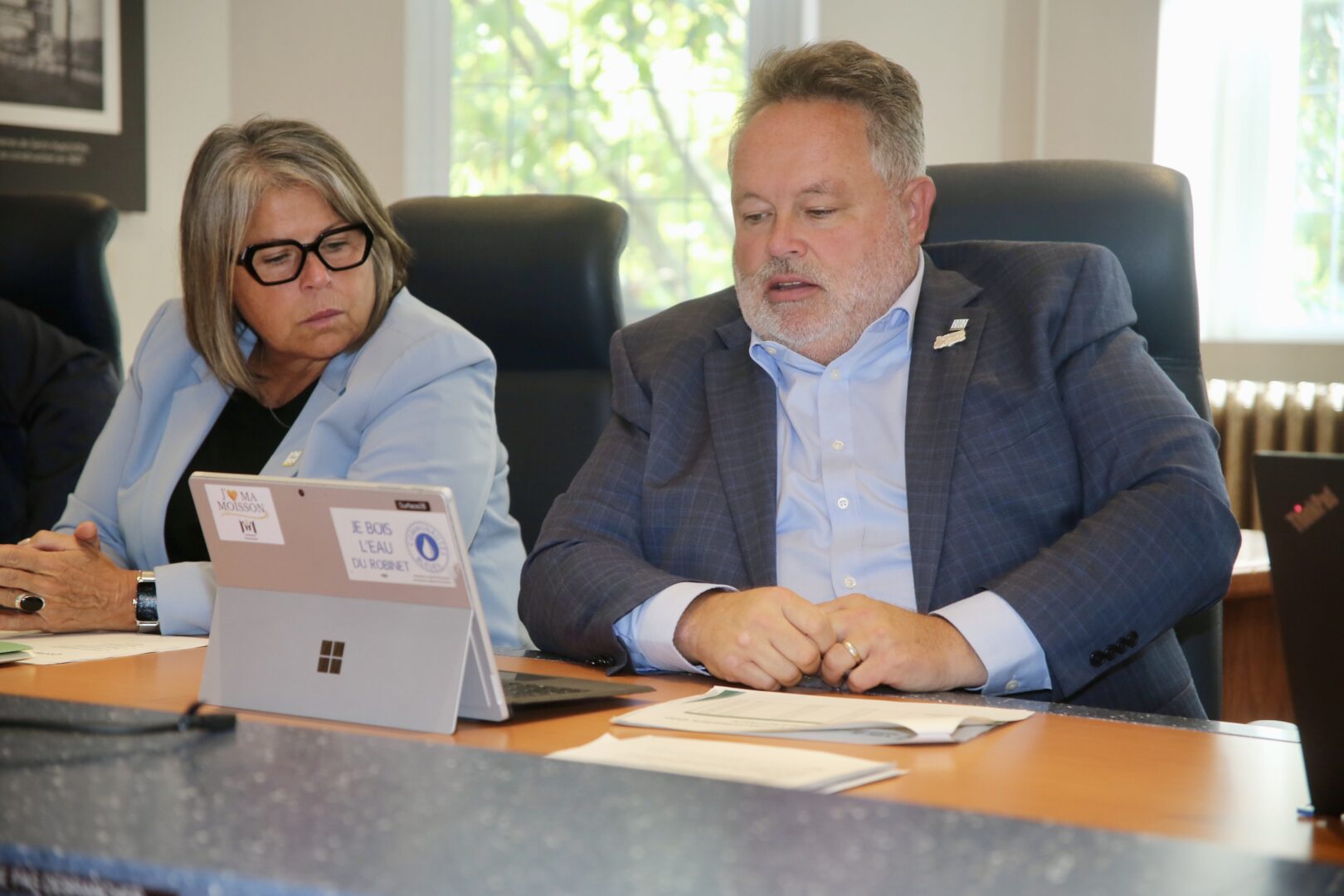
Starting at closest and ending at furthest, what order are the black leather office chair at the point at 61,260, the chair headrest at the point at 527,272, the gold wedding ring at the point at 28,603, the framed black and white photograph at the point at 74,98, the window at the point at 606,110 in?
the gold wedding ring at the point at 28,603 < the chair headrest at the point at 527,272 < the black leather office chair at the point at 61,260 < the framed black and white photograph at the point at 74,98 < the window at the point at 606,110

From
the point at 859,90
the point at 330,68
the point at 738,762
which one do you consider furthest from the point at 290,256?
the point at 330,68

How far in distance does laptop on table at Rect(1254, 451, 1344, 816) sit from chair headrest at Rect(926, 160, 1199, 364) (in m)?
1.04

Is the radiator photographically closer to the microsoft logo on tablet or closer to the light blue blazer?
the light blue blazer

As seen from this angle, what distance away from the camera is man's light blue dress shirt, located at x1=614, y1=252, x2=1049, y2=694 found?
1.66 metres

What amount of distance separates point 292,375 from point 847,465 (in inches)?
33.8

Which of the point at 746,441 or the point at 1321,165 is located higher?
the point at 1321,165

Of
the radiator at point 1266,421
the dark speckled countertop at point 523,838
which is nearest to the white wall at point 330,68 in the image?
the radiator at point 1266,421

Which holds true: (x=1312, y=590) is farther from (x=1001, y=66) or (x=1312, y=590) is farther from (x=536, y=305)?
(x=1001, y=66)

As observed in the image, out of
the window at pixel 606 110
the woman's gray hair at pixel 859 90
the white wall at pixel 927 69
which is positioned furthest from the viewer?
the window at pixel 606 110

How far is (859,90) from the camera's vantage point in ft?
5.79

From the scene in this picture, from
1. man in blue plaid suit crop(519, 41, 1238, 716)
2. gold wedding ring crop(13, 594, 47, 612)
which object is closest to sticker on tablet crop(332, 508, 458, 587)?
man in blue plaid suit crop(519, 41, 1238, 716)

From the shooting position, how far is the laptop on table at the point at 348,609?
1.02 metres

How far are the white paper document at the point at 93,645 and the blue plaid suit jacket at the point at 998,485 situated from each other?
385mm

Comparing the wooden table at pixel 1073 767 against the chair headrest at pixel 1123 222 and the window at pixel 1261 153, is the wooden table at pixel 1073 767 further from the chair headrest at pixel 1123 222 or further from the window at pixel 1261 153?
the window at pixel 1261 153
